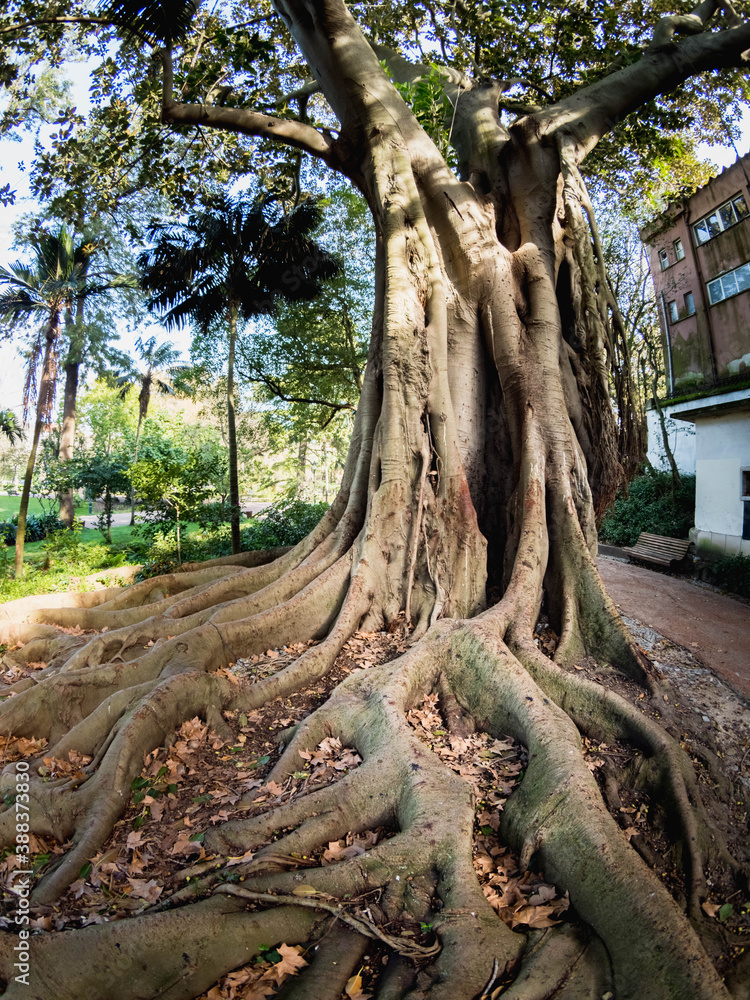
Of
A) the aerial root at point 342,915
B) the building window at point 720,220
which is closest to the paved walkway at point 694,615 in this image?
the aerial root at point 342,915

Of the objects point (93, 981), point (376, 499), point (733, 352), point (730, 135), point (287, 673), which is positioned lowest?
point (93, 981)

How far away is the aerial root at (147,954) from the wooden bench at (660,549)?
13789mm

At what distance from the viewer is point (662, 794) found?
Result: 3.21 metres

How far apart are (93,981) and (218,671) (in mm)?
2607

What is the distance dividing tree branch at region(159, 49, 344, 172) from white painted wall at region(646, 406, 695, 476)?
16.1 metres

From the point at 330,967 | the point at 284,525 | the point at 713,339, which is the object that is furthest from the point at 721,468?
the point at 330,967

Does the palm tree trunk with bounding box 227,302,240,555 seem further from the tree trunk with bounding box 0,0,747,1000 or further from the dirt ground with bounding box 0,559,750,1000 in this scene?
the dirt ground with bounding box 0,559,750,1000

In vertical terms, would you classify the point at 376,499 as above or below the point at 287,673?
above

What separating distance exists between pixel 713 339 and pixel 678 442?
617cm

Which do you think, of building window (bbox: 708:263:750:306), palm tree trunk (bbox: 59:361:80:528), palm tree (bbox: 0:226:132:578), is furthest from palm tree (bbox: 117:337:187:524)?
building window (bbox: 708:263:750:306)

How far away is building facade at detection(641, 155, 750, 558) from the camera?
12.9m

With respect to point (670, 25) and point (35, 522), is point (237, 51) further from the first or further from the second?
point (35, 522)

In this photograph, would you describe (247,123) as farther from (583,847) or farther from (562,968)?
(562,968)

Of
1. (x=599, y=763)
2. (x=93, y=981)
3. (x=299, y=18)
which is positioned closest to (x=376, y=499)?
(x=599, y=763)
